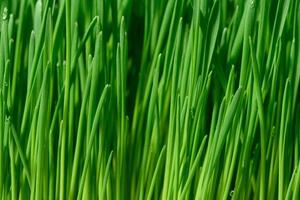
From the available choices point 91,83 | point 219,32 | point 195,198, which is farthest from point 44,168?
point 219,32

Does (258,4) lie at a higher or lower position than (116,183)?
higher

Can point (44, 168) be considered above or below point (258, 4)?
below

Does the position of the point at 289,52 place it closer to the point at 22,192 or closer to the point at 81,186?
the point at 81,186

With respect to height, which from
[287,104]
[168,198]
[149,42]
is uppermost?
[149,42]

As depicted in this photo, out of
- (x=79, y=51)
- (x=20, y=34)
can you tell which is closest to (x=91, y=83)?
(x=79, y=51)

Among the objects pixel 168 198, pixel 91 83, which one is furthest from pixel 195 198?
pixel 91 83

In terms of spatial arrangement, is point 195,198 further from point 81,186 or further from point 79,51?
point 79,51
